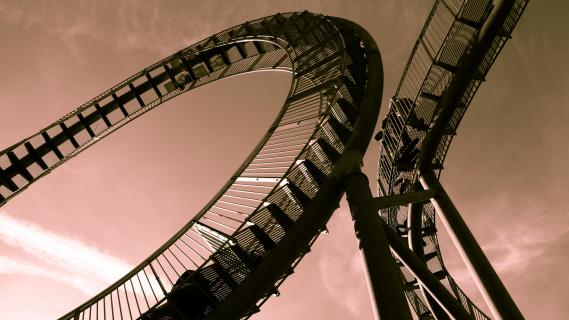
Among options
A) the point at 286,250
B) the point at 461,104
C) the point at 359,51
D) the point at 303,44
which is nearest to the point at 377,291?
the point at 286,250

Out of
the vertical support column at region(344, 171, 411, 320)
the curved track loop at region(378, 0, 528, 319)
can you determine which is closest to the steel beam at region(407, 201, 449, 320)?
the curved track loop at region(378, 0, 528, 319)

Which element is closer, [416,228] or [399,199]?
[399,199]

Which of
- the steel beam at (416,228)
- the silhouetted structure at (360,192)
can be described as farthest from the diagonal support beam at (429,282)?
the steel beam at (416,228)

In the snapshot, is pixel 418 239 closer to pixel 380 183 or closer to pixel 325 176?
pixel 380 183

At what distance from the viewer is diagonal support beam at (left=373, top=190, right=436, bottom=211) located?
695cm

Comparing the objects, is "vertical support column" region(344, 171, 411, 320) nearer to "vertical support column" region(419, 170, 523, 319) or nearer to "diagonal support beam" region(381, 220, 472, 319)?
"diagonal support beam" region(381, 220, 472, 319)

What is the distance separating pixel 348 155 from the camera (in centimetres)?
771

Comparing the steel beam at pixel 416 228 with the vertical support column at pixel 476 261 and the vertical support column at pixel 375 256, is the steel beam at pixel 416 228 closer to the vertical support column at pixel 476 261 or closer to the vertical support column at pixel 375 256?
the vertical support column at pixel 476 261

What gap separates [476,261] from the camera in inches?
291

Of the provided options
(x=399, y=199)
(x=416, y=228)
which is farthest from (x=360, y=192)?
(x=416, y=228)

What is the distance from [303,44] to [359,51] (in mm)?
2282

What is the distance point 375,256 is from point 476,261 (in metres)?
2.62

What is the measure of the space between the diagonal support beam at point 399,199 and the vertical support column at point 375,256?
249 millimetres

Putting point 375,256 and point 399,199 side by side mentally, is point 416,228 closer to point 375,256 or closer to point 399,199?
point 399,199
